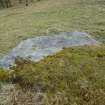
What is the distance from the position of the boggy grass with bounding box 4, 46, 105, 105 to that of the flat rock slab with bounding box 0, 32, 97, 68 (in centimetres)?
21

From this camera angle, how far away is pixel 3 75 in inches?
181

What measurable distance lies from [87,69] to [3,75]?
1416 millimetres

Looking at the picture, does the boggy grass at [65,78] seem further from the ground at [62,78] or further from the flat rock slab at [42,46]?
the flat rock slab at [42,46]

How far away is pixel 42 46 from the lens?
5.63 m

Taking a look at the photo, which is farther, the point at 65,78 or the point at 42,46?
the point at 42,46

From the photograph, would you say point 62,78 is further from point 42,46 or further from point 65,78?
point 42,46

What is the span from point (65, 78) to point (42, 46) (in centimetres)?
148

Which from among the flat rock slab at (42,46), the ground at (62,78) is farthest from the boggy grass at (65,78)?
the flat rock slab at (42,46)

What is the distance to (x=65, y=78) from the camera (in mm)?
4320

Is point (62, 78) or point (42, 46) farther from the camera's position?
point (42, 46)

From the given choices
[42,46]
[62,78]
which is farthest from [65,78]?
[42,46]

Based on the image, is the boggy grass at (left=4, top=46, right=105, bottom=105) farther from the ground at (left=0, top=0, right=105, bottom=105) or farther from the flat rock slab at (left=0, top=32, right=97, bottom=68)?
the flat rock slab at (left=0, top=32, right=97, bottom=68)

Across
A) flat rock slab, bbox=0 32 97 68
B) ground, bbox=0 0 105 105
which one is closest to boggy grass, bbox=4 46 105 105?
ground, bbox=0 0 105 105

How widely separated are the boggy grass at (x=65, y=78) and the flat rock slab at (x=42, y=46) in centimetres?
21
